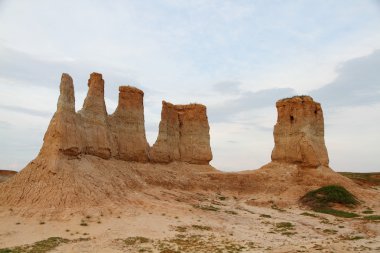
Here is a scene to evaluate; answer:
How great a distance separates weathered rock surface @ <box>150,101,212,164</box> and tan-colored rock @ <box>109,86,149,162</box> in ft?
10.6

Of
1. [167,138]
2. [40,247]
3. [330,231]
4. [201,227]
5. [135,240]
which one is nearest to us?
[40,247]

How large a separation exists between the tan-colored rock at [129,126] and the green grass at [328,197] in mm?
13307

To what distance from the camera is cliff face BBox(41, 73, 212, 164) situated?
2505 centimetres

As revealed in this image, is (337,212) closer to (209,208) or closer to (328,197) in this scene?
(328,197)

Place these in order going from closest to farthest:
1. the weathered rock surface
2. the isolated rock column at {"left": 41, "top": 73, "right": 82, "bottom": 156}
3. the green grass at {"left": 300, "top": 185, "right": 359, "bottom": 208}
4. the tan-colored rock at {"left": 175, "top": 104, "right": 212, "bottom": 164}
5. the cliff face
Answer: the isolated rock column at {"left": 41, "top": 73, "right": 82, "bottom": 156} → the cliff face → the green grass at {"left": 300, "top": 185, "right": 359, "bottom": 208} → the weathered rock surface → the tan-colored rock at {"left": 175, "top": 104, "right": 212, "bottom": 164}

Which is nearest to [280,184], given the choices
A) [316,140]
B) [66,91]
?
[316,140]

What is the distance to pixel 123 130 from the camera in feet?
103

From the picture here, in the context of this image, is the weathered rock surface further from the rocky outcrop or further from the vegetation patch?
the vegetation patch

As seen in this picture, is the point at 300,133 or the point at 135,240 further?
the point at 300,133

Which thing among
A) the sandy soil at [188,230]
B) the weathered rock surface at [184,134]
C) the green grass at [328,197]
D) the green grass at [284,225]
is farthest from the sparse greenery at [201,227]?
the weathered rock surface at [184,134]

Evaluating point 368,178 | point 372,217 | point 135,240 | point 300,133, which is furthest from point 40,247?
point 368,178

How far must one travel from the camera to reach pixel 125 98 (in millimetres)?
32000

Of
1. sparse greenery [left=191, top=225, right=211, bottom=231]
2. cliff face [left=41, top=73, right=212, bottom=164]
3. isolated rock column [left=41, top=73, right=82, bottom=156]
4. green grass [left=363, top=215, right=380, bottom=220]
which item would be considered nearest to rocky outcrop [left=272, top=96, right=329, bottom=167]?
cliff face [left=41, top=73, right=212, bottom=164]

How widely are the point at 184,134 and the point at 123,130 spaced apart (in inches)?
364
